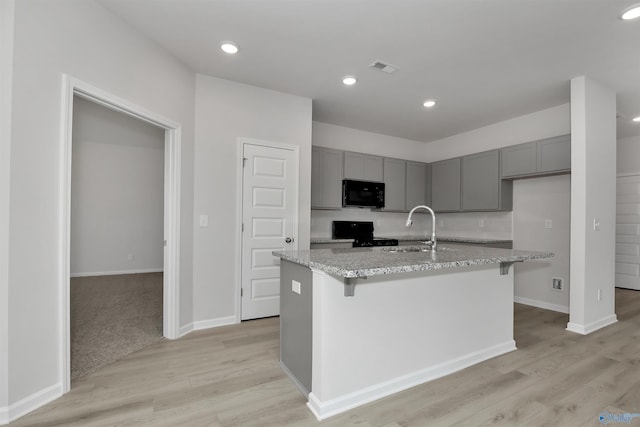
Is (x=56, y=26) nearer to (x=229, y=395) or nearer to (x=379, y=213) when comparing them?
(x=229, y=395)

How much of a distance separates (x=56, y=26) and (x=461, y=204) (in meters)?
5.04

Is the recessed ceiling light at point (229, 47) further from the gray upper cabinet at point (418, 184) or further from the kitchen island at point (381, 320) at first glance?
the gray upper cabinet at point (418, 184)

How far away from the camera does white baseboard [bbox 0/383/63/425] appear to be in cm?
170

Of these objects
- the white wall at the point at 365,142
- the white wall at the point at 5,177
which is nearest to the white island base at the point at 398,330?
the white wall at the point at 5,177

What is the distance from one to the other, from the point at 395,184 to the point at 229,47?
3.33m

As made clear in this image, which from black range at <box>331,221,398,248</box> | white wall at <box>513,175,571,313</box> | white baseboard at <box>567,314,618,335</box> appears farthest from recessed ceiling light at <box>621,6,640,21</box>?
black range at <box>331,221,398,248</box>

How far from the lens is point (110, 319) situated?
3480 millimetres

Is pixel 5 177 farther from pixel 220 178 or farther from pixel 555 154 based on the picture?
pixel 555 154

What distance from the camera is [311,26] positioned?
241 centimetres

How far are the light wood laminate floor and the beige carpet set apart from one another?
0.21m

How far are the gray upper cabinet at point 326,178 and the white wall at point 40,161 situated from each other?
2.60m

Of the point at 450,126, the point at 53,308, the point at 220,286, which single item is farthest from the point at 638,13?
the point at 53,308

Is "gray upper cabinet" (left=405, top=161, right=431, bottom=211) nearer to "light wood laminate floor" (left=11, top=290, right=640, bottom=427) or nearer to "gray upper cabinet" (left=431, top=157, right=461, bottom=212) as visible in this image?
"gray upper cabinet" (left=431, top=157, right=461, bottom=212)

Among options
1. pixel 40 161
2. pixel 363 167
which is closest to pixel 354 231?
pixel 363 167
